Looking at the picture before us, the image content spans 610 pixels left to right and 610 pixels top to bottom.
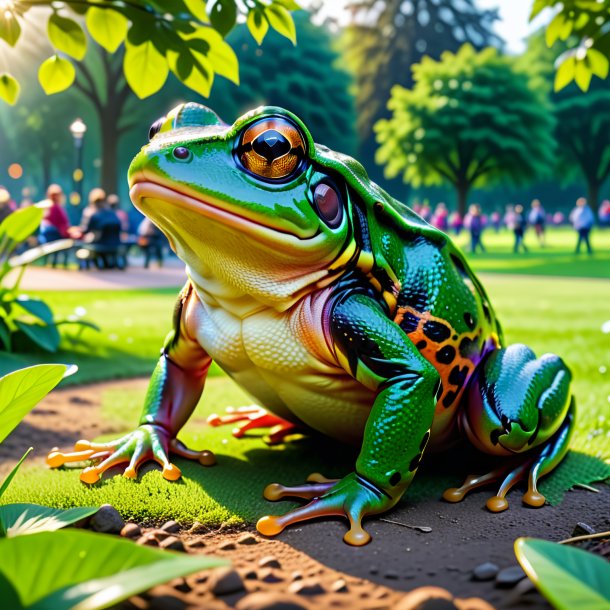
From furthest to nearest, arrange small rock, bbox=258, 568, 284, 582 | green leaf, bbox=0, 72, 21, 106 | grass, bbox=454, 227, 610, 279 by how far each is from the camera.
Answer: grass, bbox=454, 227, 610, 279 < green leaf, bbox=0, 72, 21, 106 < small rock, bbox=258, 568, 284, 582

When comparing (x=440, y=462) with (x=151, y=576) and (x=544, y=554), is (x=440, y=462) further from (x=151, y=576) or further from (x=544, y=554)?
(x=151, y=576)

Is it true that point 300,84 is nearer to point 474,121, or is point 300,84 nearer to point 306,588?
point 474,121

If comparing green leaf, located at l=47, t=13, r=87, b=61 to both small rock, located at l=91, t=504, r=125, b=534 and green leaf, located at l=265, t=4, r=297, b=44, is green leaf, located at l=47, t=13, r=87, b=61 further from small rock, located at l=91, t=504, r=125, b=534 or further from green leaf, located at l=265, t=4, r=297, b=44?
small rock, located at l=91, t=504, r=125, b=534

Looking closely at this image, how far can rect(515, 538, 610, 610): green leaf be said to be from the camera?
1.34 metres

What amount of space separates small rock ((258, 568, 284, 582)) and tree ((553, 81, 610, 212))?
42736mm

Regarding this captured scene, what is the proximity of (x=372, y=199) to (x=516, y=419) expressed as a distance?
976 millimetres

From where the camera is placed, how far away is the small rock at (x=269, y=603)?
1.51 metres

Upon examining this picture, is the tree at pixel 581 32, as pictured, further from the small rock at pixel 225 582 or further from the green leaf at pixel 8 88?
the small rock at pixel 225 582

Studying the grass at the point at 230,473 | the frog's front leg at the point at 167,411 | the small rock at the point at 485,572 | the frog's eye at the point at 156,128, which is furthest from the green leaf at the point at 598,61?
the small rock at the point at 485,572

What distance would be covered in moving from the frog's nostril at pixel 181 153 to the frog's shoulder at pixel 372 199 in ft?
1.40

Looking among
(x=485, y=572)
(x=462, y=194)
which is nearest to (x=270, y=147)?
(x=485, y=572)

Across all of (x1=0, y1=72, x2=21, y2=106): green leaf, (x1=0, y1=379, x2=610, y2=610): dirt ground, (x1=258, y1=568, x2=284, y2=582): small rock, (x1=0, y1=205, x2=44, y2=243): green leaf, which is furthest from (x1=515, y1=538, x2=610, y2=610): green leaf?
(x1=0, y1=205, x2=44, y2=243): green leaf

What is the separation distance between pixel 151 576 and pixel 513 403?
1710 mm

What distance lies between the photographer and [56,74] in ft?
9.30
